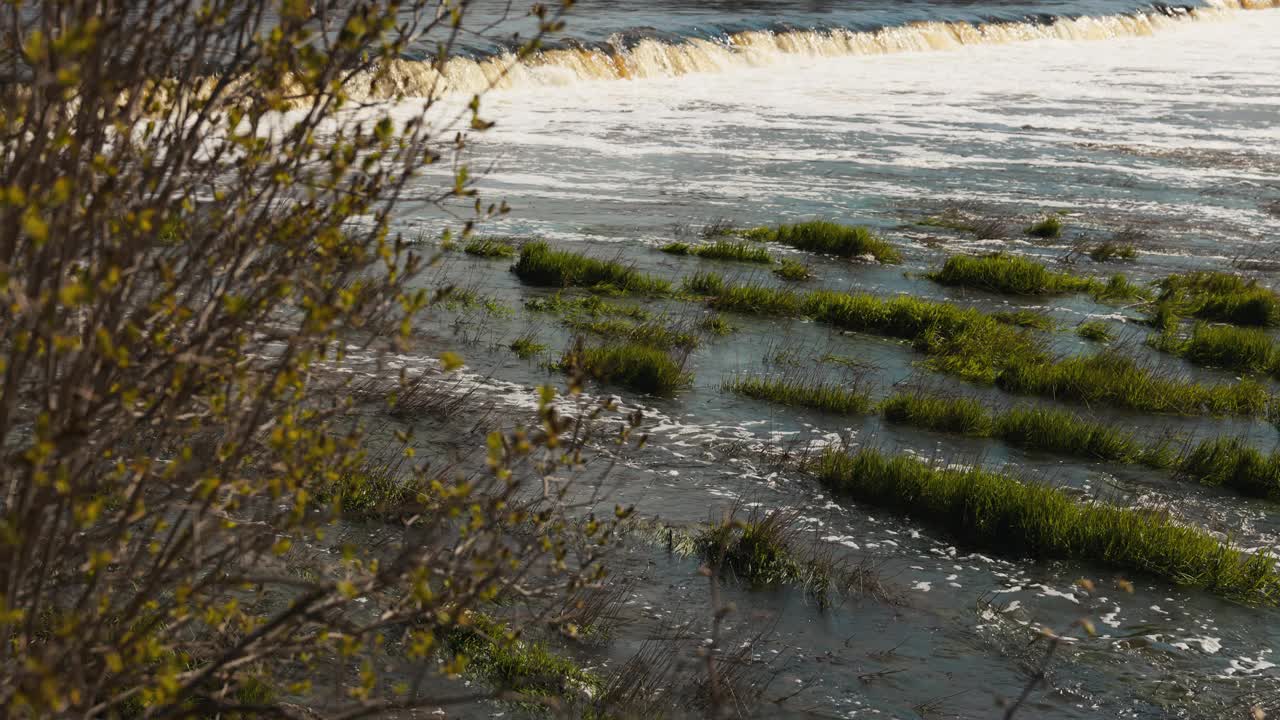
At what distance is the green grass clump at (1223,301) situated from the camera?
48.6 feet

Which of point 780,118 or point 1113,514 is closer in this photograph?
point 1113,514

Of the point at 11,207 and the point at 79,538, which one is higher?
the point at 11,207

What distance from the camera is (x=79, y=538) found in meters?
3.82

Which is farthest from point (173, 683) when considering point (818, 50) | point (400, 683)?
point (818, 50)

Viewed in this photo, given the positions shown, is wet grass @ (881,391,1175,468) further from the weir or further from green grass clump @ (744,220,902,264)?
the weir

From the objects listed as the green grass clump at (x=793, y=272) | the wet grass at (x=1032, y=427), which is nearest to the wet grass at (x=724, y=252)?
the green grass clump at (x=793, y=272)

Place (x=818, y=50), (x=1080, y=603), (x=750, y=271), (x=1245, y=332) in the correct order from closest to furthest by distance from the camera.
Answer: (x=1080, y=603) → (x=1245, y=332) → (x=750, y=271) → (x=818, y=50)

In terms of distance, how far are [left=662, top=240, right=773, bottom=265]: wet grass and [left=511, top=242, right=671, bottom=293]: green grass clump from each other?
1894 mm

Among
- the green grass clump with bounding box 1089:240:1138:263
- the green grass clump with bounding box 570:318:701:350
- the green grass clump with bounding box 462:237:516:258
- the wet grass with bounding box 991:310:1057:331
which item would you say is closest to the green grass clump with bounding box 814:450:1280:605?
the green grass clump with bounding box 570:318:701:350

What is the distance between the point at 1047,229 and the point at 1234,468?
1065cm

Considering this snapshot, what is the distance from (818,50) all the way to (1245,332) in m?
33.9

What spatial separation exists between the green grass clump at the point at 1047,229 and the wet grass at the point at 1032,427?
937cm

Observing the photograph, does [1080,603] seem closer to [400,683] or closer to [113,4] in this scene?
[400,683]

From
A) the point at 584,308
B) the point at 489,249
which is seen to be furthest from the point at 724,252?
the point at 584,308
